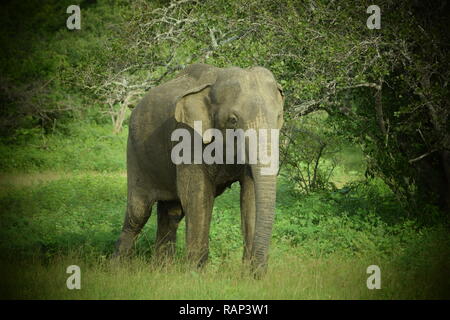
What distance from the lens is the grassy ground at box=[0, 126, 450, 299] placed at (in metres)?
7.21

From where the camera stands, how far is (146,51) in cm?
1336

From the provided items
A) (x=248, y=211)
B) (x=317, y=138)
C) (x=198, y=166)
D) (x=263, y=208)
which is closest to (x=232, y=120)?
(x=198, y=166)

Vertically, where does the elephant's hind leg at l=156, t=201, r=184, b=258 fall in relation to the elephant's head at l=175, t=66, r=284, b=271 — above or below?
below

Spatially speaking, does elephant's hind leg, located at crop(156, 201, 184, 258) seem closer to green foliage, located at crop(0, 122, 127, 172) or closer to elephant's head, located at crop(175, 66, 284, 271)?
elephant's head, located at crop(175, 66, 284, 271)

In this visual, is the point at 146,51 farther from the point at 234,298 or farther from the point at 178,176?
the point at 234,298

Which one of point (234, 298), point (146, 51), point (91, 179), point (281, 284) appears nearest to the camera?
point (234, 298)

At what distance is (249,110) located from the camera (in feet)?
23.9

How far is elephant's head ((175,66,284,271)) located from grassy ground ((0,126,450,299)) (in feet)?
2.03

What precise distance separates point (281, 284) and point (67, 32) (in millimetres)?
26682

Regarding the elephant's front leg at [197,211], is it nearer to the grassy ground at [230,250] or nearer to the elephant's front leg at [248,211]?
the grassy ground at [230,250]

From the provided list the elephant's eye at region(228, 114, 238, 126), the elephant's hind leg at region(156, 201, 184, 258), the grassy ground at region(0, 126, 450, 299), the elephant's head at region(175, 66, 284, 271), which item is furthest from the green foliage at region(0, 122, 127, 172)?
the elephant's eye at region(228, 114, 238, 126)

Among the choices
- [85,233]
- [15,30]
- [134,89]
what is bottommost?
[85,233]

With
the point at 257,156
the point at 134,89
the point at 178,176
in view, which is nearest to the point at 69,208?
the point at 134,89

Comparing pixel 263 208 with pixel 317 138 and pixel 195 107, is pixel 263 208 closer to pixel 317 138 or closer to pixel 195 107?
pixel 195 107
